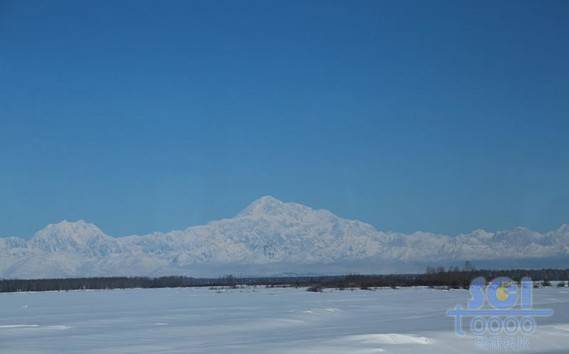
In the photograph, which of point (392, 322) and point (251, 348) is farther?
→ point (392, 322)

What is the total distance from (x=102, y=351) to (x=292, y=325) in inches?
401

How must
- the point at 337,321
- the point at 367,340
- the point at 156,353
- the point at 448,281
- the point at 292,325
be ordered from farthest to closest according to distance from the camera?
the point at 448,281 → the point at 337,321 → the point at 292,325 → the point at 367,340 → the point at 156,353

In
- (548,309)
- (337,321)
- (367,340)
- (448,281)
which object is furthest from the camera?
(448,281)

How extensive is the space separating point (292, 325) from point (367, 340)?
7903 millimetres

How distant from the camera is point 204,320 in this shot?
2948cm

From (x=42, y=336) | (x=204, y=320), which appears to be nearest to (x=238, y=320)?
(x=204, y=320)

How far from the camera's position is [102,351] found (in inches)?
727

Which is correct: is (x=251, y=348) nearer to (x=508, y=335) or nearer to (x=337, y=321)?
(x=508, y=335)

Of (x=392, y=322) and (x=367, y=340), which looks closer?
(x=367, y=340)

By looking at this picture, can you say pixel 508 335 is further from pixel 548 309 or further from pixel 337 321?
pixel 548 309

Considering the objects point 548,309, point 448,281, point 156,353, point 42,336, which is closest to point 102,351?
point 156,353

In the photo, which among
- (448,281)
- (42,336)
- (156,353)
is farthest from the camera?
(448,281)

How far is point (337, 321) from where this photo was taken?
28.6m

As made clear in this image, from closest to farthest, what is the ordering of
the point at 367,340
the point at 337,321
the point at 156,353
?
the point at 156,353
the point at 367,340
the point at 337,321
